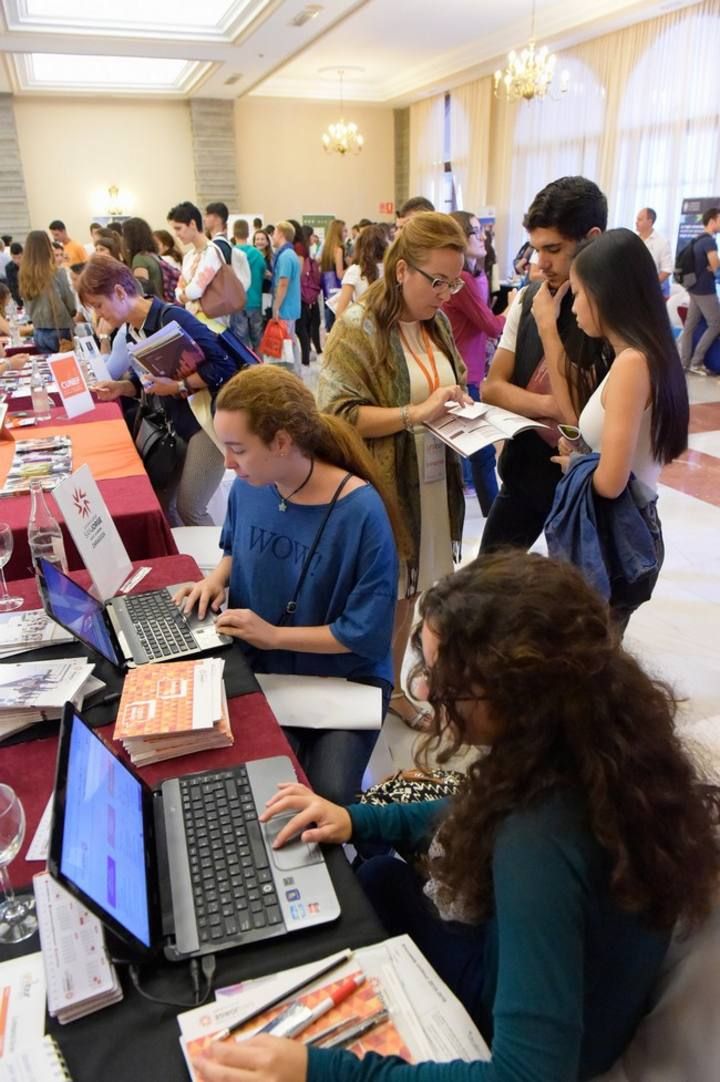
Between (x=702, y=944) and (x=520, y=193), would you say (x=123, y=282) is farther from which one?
(x=520, y=193)

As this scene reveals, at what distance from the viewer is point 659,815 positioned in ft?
2.46

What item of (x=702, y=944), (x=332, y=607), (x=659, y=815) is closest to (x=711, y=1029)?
(x=702, y=944)

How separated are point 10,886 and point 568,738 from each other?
0.66m

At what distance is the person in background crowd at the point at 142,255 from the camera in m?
5.20

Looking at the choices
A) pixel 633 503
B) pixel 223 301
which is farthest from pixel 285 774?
pixel 223 301

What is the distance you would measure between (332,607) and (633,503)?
2.23ft

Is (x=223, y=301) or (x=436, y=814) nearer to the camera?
(x=436, y=814)

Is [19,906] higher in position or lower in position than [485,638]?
lower

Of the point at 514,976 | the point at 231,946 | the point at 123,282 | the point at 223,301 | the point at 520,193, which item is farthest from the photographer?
the point at 520,193

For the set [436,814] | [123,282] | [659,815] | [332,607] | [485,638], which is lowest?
[436,814]

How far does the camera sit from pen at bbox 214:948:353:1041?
2.34 feet

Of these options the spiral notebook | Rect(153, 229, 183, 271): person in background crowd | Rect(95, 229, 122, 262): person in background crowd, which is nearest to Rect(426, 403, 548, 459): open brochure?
the spiral notebook

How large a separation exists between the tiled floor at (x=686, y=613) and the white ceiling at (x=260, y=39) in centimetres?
493

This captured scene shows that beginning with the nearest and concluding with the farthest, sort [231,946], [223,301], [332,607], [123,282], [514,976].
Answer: [514,976] → [231,946] → [332,607] → [123,282] → [223,301]
